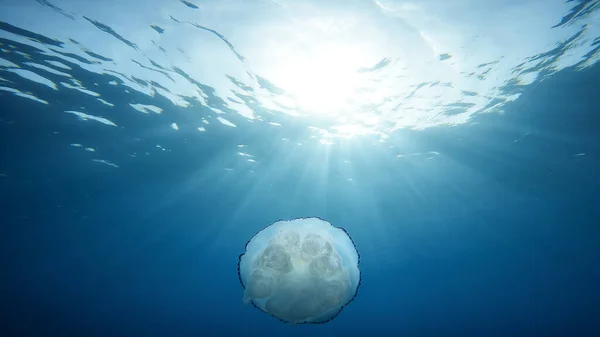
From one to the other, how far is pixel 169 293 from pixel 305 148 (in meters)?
78.3

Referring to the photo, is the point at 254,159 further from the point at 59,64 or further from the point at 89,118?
the point at 59,64

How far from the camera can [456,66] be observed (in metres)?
8.48

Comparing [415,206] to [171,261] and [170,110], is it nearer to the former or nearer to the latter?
[170,110]

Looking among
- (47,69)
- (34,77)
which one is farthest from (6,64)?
(47,69)

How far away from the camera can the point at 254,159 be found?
15.5 meters

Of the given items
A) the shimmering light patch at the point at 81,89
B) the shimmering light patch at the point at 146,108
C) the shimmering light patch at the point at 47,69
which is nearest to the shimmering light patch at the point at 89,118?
the shimmering light patch at the point at 81,89

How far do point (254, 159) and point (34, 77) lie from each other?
8.94 meters

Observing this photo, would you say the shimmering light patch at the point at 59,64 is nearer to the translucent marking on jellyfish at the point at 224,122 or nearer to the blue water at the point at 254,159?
the blue water at the point at 254,159

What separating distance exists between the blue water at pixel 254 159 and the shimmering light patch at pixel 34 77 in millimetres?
109

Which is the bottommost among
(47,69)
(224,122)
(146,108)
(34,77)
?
(224,122)

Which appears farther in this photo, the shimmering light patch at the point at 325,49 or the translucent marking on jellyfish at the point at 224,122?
the translucent marking on jellyfish at the point at 224,122

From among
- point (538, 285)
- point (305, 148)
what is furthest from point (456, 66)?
point (538, 285)

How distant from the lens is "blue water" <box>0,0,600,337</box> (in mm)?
8555

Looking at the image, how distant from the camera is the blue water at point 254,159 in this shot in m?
8.55
